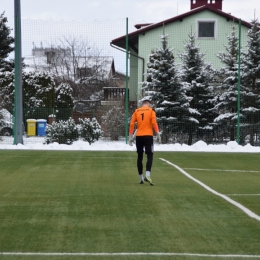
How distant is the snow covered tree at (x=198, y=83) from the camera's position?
25203 millimetres

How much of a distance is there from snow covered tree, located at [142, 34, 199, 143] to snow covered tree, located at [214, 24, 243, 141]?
124 cm

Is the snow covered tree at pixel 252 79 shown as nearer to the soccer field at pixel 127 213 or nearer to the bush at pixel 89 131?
the bush at pixel 89 131

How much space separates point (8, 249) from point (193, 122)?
19421 mm

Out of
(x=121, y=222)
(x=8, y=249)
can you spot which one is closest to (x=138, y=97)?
(x=121, y=222)

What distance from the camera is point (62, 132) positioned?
24281mm

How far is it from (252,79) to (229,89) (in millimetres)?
1106

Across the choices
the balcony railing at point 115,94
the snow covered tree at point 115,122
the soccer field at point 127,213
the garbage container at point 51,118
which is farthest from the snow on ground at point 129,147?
the soccer field at point 127,213

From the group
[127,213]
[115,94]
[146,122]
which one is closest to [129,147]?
[115,94]

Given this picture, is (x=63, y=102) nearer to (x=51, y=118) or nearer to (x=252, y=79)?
(x=51, y=118)

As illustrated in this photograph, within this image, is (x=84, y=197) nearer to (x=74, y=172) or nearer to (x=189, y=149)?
(x=74, y=172)

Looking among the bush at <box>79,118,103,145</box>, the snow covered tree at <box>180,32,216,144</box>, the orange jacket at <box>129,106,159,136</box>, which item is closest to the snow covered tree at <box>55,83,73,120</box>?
the bush at <box>79,118,103,145</box>

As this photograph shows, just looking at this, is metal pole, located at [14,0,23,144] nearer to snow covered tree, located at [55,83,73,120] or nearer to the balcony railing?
snow covered tree, located at [55,83,73,120]

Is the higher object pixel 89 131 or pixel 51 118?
pixel 51 118

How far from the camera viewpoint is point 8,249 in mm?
5992
